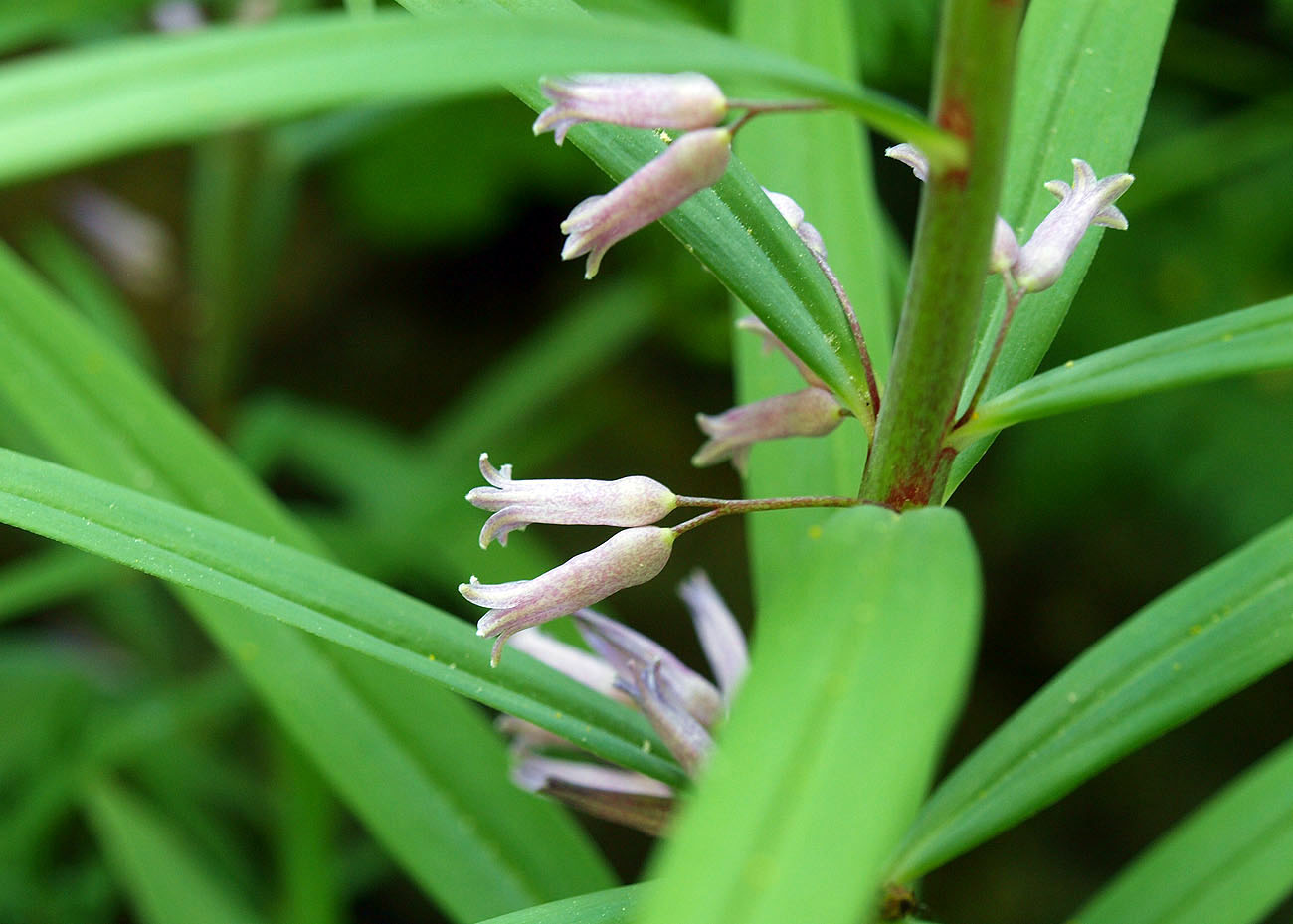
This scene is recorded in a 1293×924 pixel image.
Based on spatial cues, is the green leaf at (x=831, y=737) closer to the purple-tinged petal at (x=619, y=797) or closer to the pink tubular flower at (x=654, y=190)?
the pink tubular flower at (x=654, y=190)

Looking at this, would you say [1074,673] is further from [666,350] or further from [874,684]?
[666,350]

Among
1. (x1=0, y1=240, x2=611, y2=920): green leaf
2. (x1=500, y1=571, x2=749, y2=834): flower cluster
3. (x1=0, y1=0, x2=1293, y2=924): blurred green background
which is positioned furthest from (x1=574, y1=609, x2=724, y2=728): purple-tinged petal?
(x1=0, y1=0, x2=1293, y2=924): blurred green background

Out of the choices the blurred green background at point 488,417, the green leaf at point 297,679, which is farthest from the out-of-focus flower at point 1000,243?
the blurred green background at point 488,417

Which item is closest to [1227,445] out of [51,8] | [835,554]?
[835,554]

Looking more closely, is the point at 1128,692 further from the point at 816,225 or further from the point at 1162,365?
the point at 816,225

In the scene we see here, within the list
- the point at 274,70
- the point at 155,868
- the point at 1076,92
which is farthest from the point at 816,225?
the point at 155,868

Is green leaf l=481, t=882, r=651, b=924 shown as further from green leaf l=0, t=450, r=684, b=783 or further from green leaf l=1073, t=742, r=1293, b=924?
green leaf l=1073, t=742, r=1293, b=924
